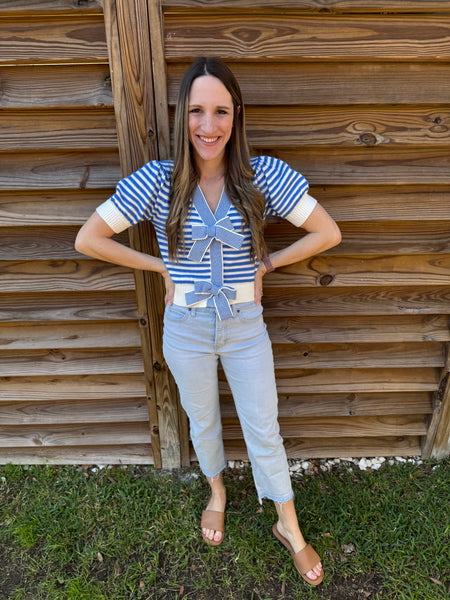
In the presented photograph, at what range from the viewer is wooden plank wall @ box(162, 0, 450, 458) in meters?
1.68

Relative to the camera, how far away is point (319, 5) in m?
1.63

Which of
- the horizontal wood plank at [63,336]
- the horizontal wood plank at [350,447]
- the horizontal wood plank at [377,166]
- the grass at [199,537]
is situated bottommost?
the grass at [199,537]

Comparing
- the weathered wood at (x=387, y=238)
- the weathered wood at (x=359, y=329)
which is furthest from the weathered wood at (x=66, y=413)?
the weathered wood at (x=387, y=238)

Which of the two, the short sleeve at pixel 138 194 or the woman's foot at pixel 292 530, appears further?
the woman's foot at pixel 292 530

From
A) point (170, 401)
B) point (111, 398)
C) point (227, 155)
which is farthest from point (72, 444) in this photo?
point (227, 155)

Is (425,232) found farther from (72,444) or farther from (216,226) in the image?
(72,444)

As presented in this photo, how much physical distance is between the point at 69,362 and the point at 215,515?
1.12 metres

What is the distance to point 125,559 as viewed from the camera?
6.88 ft

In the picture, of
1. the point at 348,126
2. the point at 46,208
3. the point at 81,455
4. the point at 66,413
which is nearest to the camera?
the point at 348,126

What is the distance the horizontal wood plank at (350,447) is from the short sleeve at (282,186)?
151 centimetres

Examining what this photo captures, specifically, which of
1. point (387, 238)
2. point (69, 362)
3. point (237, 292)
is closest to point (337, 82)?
point (387, 238)

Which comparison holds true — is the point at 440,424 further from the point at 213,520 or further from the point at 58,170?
the point at 58,170

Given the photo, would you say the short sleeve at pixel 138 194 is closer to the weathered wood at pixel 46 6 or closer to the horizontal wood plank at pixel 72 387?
the weathered wood at pixel 46 6

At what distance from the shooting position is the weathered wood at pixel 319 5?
1.62 m
